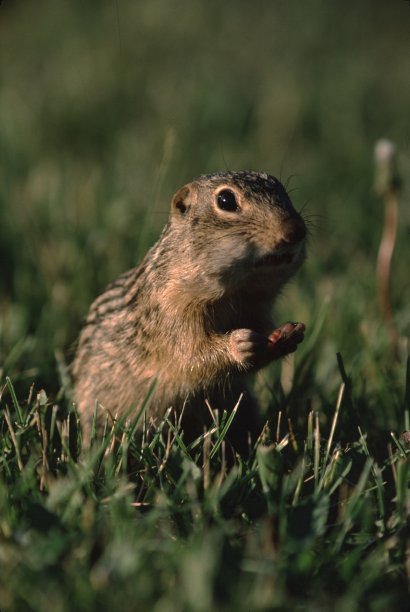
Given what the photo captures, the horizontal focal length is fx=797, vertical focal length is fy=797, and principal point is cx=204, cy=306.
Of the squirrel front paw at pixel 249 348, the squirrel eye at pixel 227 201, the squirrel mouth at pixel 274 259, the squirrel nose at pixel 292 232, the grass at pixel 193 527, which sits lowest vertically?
the grass at pixel 193 527

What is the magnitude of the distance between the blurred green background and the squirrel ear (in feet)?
2.15

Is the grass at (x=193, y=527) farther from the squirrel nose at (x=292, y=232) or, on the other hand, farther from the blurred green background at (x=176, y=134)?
the blurred green background at (x=176, y=134)

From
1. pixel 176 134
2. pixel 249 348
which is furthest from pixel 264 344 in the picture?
pixel 176 134

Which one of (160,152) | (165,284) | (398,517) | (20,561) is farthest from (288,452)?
(160,152)

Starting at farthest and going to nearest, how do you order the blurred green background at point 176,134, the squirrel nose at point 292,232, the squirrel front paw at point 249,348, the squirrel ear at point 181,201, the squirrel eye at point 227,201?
the blurred green background at point 176,134 < the squirrel ear at point 181,201 < the squirrel eye at point 227,201 < the squirrel front paw at point 249,348 < the squirrel nose at point 292,232

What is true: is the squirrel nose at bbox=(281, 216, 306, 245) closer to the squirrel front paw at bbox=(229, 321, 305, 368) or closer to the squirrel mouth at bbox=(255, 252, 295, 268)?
the squirrel mouth at bbox=(255, 252, 295, 268)

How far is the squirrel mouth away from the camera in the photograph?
10.6 ft

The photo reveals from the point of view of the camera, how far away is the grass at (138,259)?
7.72ft

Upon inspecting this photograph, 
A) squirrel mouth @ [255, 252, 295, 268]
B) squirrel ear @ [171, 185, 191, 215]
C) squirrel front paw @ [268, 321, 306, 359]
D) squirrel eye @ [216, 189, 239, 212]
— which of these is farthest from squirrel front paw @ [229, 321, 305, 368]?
squirrel ear @ [171, 185, 191, 215]

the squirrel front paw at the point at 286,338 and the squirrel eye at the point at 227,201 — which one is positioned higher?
the squirrel eye at the point at 227,201

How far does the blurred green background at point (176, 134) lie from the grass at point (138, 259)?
24mm

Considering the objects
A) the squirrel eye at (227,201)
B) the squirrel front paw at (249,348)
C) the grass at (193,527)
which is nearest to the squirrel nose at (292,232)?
the squirrel eye at (227,201)

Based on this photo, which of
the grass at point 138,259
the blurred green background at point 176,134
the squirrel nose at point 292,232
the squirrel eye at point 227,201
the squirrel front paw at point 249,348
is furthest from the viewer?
the blurred green background at point 176,134

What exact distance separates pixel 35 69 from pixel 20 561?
7749 mm
